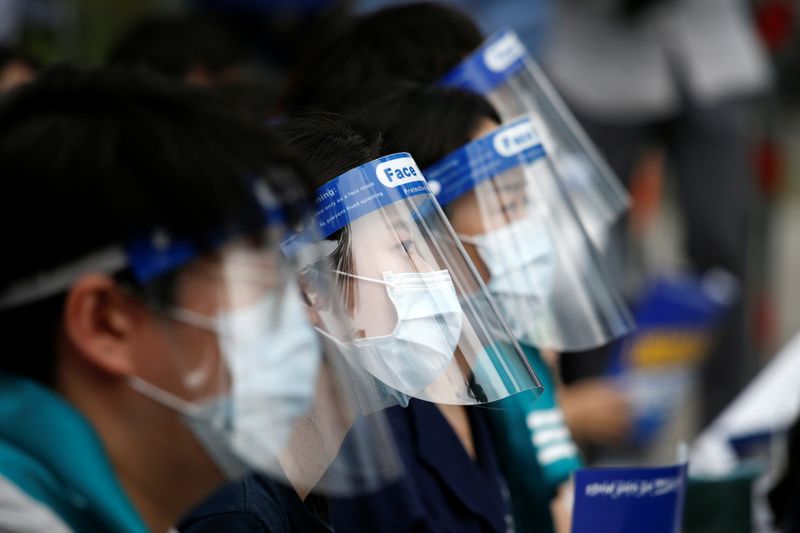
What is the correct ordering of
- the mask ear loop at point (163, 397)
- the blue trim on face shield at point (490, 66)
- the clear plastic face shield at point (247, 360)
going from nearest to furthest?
the clear plastic face shield at point (247, 360) → the mask ear loop at point (163, 397) → the blue trim on face shield at point (490, 66)

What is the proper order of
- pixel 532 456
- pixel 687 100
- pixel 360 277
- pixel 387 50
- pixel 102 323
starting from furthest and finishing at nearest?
pixel 687 100, pixel 387 50, pixel 532 456, pixel 102 323, pixel 360 277

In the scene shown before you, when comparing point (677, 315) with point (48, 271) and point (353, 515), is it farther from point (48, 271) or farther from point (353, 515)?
Answer: point (48, 271)

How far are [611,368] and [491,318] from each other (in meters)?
2.25

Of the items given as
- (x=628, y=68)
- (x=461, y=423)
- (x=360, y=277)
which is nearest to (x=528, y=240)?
Result: (x=461, y=423)

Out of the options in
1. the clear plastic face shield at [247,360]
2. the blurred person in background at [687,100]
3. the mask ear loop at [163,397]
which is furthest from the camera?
the blurred person in background at [687,100]

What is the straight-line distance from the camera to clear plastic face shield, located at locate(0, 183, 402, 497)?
1.21 metres

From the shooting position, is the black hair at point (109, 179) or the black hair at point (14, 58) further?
the black hair at point (14, 58)

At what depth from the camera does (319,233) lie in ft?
4.00

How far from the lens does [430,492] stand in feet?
4.90

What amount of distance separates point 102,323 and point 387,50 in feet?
2.97

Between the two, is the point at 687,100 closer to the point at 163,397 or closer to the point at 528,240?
the point at 528,240

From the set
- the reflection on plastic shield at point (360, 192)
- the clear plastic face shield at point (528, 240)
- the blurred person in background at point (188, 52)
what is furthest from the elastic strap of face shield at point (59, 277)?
the blurred person in background at point (188, 52)

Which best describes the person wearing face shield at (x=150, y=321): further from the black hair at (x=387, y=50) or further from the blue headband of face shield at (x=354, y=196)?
the black hair at (x=387, y=50)

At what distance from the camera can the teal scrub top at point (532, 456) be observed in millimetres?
1697
